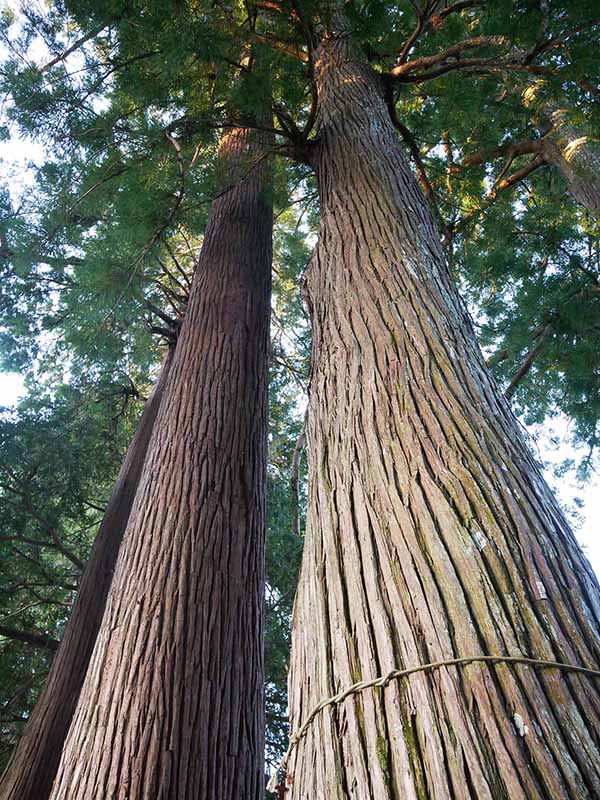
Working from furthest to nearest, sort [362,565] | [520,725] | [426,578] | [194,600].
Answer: [194,600]
[362,565]
[426,578]
[520,725]

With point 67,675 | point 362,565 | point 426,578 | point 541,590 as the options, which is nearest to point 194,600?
point 362,565

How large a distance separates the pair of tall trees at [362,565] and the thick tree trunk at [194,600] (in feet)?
0.03

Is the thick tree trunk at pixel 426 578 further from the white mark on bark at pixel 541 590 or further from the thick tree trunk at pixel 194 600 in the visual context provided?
the thick tree trunk at pixel 194 600

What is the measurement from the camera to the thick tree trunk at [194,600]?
2.05m

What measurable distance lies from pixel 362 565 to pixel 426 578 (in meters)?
0.17

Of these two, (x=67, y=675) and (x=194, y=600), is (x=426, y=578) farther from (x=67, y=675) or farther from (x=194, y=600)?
(x=67, y=675)

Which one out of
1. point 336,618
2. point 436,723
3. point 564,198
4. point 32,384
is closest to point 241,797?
point 336,618

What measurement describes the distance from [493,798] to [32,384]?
8.26 metres

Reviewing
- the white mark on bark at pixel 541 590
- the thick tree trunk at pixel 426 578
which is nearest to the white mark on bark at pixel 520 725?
the thick tree trunk at pixel 426 578

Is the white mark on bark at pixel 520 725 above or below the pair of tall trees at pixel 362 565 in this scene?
below

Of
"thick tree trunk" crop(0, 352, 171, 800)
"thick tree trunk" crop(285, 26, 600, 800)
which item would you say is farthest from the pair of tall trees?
"thick tree trunk" crop(0, 352, 171, 800)

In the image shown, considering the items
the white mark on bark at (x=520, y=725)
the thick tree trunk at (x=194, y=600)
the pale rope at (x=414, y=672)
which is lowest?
the white mark on bark at (x=520, y=725)

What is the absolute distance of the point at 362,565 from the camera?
1.18 m

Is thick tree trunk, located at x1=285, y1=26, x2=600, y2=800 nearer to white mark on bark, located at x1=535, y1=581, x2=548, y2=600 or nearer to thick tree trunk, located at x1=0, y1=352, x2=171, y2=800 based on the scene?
white mark on bark, located at x1=535, y1=581, x2=548, y2=600
